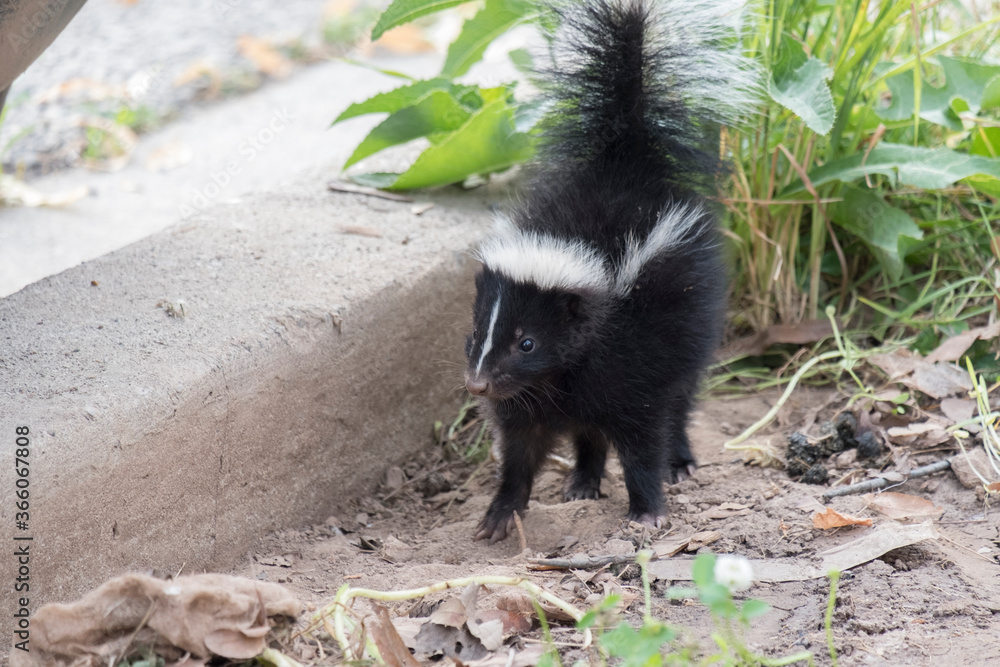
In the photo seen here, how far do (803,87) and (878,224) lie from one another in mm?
852

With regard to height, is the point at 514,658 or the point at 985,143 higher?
the point at 985,143

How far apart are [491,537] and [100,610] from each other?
1.65 m

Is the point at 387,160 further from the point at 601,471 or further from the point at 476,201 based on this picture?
the point at 601,471

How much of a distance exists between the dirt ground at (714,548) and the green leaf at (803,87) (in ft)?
4.42

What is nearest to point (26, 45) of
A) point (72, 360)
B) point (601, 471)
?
point (72, 360)

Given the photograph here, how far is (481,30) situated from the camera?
5055 millimetres

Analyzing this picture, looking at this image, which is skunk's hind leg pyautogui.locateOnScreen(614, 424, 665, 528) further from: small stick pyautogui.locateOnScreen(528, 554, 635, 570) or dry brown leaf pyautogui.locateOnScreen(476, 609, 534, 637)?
dry brown leaf pyautogui.locateOnScreen(476, 609, 534, 637)

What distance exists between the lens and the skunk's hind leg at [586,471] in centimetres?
415

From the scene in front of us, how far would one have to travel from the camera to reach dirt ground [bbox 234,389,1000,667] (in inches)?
108

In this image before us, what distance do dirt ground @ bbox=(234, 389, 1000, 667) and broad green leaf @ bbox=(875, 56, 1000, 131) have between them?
1.41 metres

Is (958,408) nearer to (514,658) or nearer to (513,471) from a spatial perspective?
(513,471)

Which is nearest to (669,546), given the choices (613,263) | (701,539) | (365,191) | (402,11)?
(701,539)

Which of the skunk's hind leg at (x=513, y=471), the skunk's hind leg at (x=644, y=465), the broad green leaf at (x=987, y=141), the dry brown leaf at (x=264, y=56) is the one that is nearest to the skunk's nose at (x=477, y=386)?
the skunk's hind leg at (x=513, y=471)

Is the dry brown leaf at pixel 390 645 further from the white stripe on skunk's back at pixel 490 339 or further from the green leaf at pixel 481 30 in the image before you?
the green leaf at pixel 481 30
